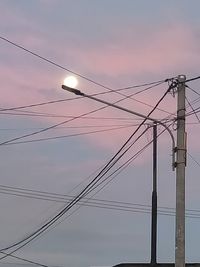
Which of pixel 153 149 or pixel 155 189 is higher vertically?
pixel 153 149

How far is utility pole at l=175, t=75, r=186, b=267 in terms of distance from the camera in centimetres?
1997

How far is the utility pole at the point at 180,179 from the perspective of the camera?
19969 mm

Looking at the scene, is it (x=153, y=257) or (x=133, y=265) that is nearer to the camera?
(x=153, y=257)

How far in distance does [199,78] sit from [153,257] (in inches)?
327

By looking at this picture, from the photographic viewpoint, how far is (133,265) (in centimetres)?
3394

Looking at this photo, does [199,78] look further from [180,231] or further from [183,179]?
[180,231]

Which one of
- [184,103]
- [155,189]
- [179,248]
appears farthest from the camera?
[155,189]

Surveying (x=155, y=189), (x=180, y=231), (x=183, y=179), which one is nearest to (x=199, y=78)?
(x=183, y=179)

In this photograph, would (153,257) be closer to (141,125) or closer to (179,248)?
(141,125)

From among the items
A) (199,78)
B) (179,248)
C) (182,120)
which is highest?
(199,78)

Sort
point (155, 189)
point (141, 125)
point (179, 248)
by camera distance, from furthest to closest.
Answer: point (155, 189) < point (141, 125) < point (179, 248)

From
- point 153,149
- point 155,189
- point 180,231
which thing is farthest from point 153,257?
point 180,231

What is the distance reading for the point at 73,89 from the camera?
20766 mm

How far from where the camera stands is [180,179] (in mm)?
20375
